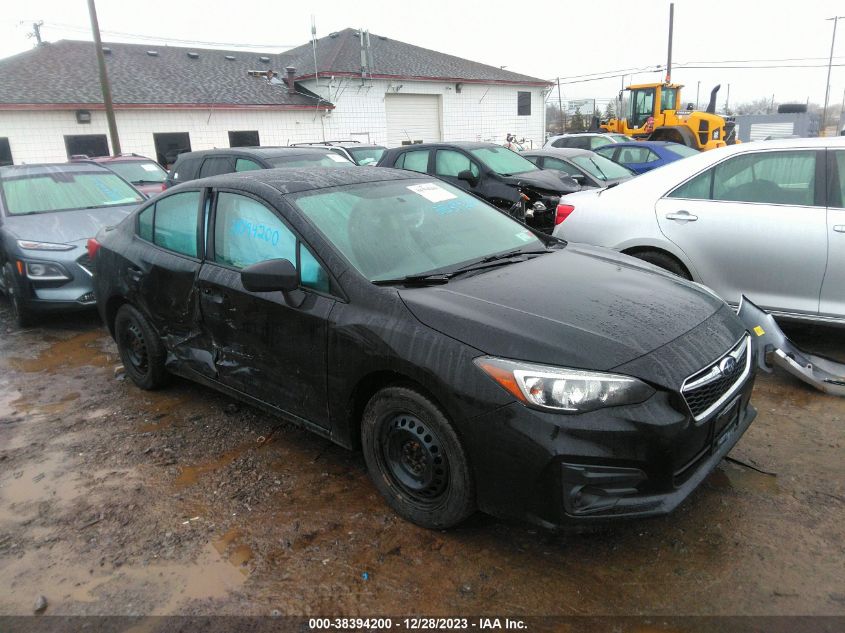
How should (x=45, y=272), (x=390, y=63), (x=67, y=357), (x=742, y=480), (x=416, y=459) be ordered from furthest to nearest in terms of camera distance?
(x=390, y=63) → (x=45, y=272) → (x=67, y=357) → (x=742, y=480) → (x=416, y=459)

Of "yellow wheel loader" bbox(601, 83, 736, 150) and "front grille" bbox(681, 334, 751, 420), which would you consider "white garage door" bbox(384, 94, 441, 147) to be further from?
"front grille" bbox(681, 334, 751, 420)

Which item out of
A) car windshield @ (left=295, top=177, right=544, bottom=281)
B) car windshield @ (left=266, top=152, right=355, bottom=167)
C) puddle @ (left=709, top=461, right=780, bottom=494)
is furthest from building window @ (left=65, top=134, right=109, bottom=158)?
puddle @ (left=709, top=461, right=780, bottom=494)

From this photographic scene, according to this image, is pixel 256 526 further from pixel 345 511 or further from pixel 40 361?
pixel 40 361

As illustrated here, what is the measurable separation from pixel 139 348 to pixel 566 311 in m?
3.27

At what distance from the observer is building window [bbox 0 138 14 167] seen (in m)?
19.2

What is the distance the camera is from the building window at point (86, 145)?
2048cm

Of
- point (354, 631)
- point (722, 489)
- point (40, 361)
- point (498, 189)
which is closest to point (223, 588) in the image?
point (354, 631)

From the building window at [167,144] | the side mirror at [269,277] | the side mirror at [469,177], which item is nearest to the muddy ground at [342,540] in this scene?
the side mirror at [269,277]

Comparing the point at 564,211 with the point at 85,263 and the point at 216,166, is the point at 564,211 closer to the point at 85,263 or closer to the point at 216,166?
the point at 85,263

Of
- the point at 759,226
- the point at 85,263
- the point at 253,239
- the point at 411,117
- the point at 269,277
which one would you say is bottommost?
the point at 85,263

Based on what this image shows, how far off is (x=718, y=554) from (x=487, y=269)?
1660mm

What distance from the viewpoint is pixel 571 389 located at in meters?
2.37

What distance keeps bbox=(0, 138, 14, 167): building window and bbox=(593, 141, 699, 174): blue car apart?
17.7 metres

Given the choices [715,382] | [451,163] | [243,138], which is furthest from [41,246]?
[243,138]
